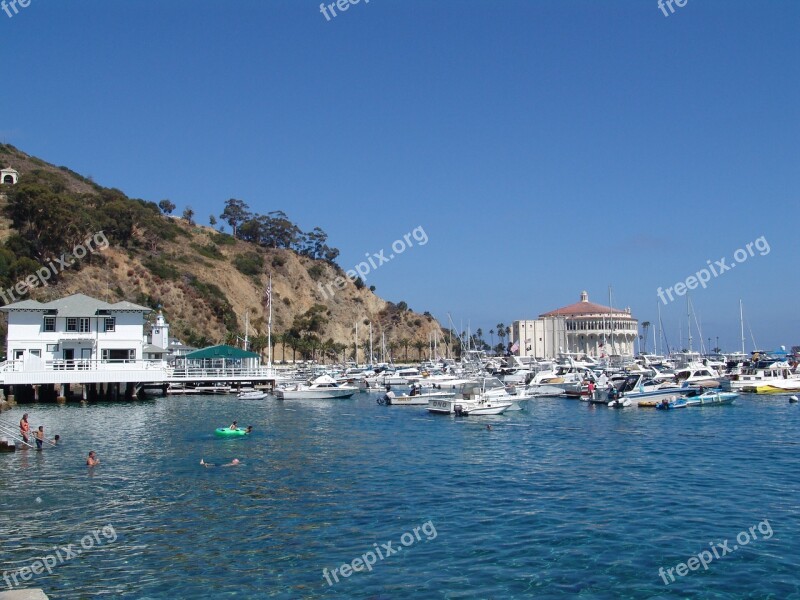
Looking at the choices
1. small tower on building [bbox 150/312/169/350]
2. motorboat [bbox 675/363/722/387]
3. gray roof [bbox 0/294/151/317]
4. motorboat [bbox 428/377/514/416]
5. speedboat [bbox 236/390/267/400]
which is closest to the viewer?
motorboat [bbox 428/377/514/416]

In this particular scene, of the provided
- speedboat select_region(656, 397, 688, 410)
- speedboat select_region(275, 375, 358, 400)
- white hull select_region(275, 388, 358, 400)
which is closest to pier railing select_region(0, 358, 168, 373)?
white hull select_region(275, 388, 358, 400)

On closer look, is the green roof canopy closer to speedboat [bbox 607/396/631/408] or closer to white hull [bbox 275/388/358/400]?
white hull [bbox 275/388/358/400]

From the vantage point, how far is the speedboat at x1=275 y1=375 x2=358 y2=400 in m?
71.8

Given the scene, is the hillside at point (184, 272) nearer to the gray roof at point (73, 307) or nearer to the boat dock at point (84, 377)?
the gray roof at point (73, 307)

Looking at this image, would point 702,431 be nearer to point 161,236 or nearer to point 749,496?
point 749,496

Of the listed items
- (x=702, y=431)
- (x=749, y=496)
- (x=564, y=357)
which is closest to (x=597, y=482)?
(x=749, y=496)

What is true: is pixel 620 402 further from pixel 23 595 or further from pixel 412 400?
pixel 23 595

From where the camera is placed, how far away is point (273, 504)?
25672mm

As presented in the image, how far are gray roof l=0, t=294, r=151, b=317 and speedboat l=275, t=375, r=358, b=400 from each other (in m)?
15.5

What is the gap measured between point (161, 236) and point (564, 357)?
250 ft

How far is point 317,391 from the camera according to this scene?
72750 mm

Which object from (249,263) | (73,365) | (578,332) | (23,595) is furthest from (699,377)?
(578,332)

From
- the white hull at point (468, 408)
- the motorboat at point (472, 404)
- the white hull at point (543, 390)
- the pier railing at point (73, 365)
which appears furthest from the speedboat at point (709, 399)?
the pier railing at point (73, 365)

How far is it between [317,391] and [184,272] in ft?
206
